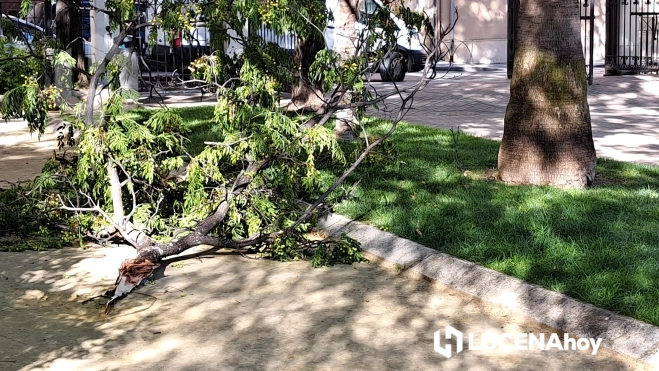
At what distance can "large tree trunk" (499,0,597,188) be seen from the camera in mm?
9281

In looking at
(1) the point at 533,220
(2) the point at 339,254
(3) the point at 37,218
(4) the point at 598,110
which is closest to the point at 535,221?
(1) the point at 533,220

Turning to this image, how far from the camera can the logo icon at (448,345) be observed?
5.72 metres

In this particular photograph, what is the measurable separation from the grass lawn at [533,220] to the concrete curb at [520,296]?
0.36 feet

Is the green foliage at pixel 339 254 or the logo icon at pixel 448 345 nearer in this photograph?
the logo icon at pixel 448 345

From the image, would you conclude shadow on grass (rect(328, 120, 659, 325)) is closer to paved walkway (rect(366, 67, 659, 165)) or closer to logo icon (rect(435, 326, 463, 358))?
logo icon (rect(435, 326, 463, 358))

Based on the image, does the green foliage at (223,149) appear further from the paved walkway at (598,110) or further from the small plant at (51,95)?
the paved walkway at (598,110)

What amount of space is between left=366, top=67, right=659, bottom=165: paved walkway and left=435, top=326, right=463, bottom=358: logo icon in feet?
19.0

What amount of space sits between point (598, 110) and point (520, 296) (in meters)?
10.5

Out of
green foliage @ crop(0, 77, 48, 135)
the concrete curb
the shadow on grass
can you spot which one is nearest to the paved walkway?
the shadow on grass

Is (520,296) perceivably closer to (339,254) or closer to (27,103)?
(339,254)

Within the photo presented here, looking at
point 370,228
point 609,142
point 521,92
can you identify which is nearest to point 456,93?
point 609,142

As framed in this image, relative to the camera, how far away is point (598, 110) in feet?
53.3

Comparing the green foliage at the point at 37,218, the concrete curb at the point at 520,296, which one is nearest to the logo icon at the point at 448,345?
the concrete curb at the point at 520,296

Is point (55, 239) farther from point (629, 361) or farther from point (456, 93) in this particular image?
point (456, 93)
